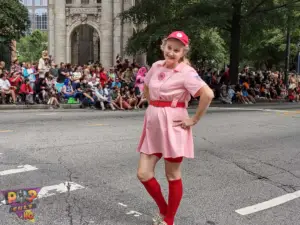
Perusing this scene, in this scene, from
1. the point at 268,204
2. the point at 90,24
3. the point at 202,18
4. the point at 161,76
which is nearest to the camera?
the point at 161,76

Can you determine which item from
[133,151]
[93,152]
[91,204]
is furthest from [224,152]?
[91,204]

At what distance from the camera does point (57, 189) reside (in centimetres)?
499

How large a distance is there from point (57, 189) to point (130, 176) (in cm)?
113

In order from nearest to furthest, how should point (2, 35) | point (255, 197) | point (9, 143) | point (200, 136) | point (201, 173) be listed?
point (255, 197)
point (201, 173)
point (9, 143)
point (200, 136)
point (2, 35)

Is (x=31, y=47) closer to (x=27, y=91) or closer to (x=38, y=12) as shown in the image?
(x=38, y=12)

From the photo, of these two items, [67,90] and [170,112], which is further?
[67,90]

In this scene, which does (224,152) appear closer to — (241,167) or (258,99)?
(241,167)

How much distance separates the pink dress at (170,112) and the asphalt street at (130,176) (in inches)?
35.6

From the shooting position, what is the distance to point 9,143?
25.7 feet

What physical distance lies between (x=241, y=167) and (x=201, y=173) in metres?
0.87

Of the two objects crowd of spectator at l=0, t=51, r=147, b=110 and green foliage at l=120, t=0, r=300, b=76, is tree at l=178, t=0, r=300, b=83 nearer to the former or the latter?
green foliage at l=120, t=0, r=300, b=76

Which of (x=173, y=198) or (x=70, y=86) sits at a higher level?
(x=70, y=86)

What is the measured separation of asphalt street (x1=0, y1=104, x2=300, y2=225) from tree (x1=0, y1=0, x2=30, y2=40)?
782 inches

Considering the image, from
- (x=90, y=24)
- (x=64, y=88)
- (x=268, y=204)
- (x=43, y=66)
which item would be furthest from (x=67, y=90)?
(x=90, y=24)
